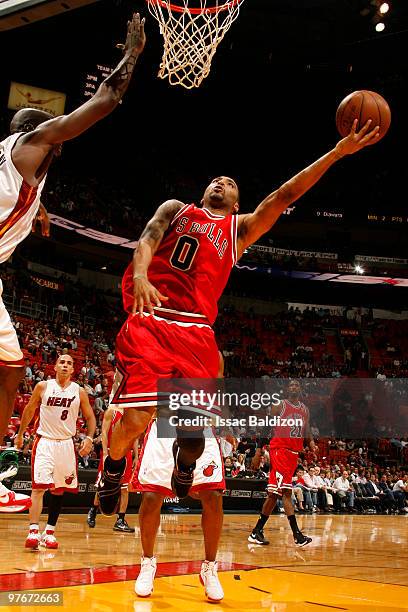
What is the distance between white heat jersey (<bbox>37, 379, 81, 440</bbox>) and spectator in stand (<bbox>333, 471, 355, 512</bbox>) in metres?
12.2

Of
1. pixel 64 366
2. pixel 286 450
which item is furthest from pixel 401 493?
pixel 64 366

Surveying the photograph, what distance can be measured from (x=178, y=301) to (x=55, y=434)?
3.61m

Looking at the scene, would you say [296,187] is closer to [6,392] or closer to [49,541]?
[6,392]

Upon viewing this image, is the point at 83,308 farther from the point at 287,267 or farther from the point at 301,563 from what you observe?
the point at 301,563

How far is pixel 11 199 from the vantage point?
11.0ft

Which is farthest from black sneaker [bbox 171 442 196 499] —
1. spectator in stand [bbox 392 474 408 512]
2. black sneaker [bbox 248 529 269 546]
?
spectator in stand [bbox 392 474 408 512]

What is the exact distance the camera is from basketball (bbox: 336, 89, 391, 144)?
167 inches

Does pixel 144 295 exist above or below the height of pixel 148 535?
above

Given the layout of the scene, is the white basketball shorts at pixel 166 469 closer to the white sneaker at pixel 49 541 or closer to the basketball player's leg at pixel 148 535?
the basketball player's leg at pixel 148 535

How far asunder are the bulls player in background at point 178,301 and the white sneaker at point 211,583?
575 millimetres

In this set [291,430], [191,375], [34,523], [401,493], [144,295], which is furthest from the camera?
[401,493]

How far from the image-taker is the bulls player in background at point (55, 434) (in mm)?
7070

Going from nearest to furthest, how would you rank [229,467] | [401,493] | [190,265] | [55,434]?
[190,265] → [55,434] → [229,467] → [401,493]

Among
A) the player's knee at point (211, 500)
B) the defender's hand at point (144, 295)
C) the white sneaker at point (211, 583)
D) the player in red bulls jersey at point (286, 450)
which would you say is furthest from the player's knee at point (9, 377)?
the player in red bulls jersey at point (286, 450)
